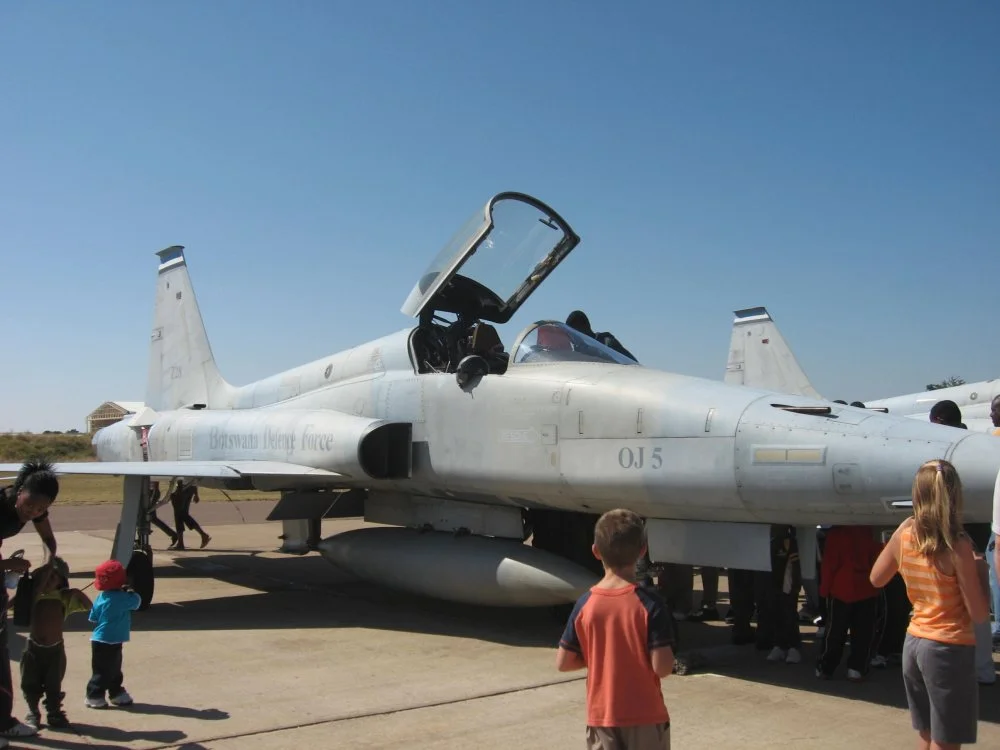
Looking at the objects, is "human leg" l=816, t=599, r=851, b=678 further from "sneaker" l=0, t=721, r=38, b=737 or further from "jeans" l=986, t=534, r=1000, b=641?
"sneaker" l=0, t=721, r=38, b=737

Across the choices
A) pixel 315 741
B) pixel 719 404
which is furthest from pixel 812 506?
pixel 315 741

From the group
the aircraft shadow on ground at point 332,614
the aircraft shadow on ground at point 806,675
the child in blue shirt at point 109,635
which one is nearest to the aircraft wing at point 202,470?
the aircraft shadow on ground at point 332,614

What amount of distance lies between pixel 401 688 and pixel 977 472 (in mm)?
3837

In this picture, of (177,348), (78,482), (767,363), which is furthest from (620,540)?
(78,482)

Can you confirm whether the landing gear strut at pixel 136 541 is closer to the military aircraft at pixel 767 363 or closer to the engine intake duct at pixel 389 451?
the engine intake duct at pixel 389 451

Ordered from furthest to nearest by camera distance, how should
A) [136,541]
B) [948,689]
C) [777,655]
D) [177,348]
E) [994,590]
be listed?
[177,348]
[136,541]
[994,590]
[777,655]
[948,689]

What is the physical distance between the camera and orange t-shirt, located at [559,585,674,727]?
9.76 ft

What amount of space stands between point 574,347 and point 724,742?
12.8 ft

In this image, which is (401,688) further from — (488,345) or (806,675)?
(488,345)

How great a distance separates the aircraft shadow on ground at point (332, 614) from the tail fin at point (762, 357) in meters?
10.1

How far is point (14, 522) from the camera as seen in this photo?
4.64m

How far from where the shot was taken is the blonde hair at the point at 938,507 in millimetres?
3621

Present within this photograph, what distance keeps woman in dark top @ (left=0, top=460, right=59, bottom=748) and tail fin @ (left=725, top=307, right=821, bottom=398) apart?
48.8 feet

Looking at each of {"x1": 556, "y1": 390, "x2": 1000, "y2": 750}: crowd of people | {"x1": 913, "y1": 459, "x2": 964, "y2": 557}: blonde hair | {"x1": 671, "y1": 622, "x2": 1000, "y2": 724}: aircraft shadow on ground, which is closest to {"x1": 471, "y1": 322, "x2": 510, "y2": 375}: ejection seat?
{"x1": 671, "y1": 622, "x2": 1000, "y2": 724}: aircraft shadow on ground
